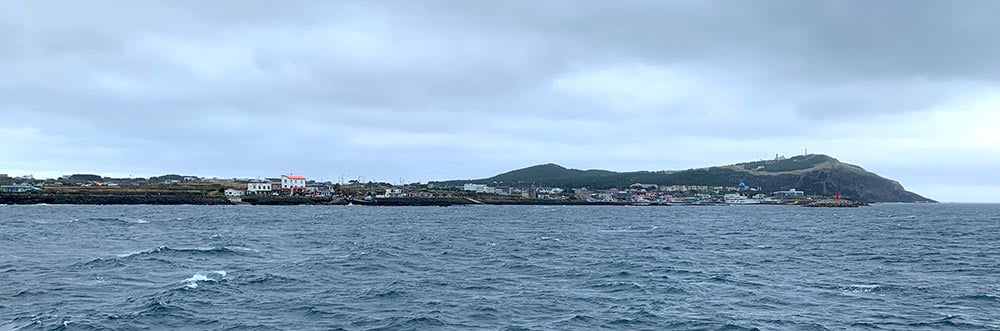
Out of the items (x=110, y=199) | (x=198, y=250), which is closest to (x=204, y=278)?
A: (x=198, y=250)

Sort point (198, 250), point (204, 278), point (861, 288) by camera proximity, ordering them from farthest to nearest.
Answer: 1. point (198, 250)
2. point (204, 278)
3. point (861, 288)

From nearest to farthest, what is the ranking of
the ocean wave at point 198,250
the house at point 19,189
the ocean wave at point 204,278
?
1. the ocean wave at point 204,278
2. the ocean wave at point 198,250
3. the house at point 19,189

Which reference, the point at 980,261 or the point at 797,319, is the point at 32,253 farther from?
the point at 980,261

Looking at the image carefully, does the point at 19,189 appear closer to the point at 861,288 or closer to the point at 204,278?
the point at 204,278

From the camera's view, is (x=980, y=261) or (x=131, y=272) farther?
(x=980, y=261)

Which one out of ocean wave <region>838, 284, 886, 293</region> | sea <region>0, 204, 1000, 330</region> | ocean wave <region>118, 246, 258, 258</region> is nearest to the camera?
sea <region>0, 204, 1000, 330</region>

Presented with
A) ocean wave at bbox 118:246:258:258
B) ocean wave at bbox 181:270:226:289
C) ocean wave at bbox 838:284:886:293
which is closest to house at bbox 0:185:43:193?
ocean wave at bbox 118:246:258:258

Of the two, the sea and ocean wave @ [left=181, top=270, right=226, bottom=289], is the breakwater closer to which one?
the sea

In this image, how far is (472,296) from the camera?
33125mm

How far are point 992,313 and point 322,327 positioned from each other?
27.2 metres

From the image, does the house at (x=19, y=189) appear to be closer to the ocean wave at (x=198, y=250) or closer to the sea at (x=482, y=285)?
the sea at (x=482, y=285)

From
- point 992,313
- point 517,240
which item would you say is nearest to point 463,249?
point 517,240

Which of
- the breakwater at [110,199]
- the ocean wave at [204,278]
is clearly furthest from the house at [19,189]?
the ocean wave at [204,278]

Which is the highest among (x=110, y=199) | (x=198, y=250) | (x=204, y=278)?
(x=110, y=199)
